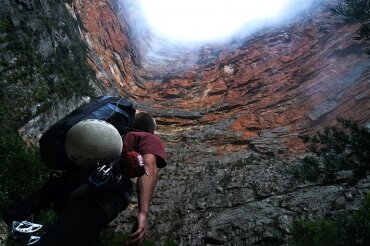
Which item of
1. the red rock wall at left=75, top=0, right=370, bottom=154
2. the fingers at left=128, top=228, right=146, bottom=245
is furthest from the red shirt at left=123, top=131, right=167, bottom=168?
the red rock wall at left=75, top=0, right=370, bottom=154

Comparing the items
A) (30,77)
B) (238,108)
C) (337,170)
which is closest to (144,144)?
(337,170)

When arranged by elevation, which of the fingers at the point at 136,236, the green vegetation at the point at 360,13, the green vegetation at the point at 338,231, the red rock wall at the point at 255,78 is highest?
the fingers at the point at 136,236

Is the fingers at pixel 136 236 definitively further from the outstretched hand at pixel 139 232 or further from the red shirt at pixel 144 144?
the red shirt at pixel 144 144

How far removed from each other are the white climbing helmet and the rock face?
10232 millimetres

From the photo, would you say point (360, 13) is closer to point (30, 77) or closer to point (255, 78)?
point (30, 77)

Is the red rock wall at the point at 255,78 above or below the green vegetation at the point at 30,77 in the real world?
below

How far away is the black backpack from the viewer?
2.78m

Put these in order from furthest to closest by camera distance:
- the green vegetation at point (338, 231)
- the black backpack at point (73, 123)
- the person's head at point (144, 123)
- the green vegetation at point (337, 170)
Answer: the green vegetation at point (338, 231), the green vegetation at point (337, 170), the person's head at point (144, 123), the black backpack at point (73, 123)

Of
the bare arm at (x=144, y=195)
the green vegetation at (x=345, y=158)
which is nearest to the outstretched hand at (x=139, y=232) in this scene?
the bare arm at (x=144, y=195)

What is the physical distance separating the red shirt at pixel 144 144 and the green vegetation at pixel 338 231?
21.0 ft

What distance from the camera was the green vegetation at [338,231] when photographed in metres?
8.30

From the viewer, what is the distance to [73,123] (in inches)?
109

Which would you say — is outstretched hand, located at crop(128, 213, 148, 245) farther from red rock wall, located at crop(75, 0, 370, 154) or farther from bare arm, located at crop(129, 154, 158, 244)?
red rock wall, located at crop(75, 0, 370, 154)

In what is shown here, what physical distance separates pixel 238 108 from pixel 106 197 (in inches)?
885
